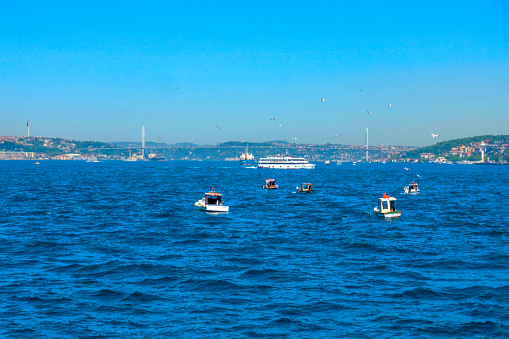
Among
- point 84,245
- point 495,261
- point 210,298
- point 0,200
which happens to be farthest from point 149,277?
point 0,200

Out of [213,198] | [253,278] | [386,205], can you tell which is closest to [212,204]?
[213,198]

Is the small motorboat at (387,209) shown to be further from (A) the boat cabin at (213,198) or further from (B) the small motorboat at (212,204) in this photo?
(A) the boat cabin at (213,198)

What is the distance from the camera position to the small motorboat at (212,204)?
169 feet

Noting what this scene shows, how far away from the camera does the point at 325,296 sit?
2098 centimetres

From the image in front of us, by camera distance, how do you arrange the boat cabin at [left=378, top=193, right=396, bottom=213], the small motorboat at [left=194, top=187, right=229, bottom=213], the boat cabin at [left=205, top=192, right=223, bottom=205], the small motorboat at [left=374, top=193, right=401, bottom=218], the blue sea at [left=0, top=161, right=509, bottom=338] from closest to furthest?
1. the blue sea at [left=0, top=161, right=509, bottom=338]
2. the small motorboat at [left=374, top=193, right=401, bottom=218]
3. the boat cabin at [left=378, top=193, right=396, bottom=213]
4. the small motorboat at [left=194, top=187, right=229, bottom=213]
5. the boat cabin at [left=205, top=192, right=223, bottom=205]

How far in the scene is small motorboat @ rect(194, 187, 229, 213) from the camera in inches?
2034

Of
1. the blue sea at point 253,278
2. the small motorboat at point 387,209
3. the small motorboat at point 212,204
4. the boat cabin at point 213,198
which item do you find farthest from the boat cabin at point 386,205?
the boat cabin at point 213,198

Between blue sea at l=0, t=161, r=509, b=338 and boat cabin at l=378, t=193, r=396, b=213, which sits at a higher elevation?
boat cabin at l=378, t=193, r=396, b=213

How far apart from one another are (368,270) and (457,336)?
8625mm

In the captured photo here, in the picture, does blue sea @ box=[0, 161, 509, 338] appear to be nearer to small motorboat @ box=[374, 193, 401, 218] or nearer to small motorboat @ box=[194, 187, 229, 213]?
small motorboat @ box=[374, 193, 401, 218]

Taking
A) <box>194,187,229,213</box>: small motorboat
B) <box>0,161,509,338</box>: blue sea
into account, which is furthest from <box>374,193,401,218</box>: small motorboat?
<box>194,187,229,213</box>: small motorboat

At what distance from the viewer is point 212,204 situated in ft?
172

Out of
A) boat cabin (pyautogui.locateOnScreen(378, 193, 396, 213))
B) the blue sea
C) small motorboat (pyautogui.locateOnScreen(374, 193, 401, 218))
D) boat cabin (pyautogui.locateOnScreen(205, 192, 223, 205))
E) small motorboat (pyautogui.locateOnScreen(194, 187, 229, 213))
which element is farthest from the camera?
boat cabin (pyautogui.locateOnScreen(205, 192, 223, 205))

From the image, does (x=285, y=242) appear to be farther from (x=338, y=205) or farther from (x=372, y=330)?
(x=338, y=205)
